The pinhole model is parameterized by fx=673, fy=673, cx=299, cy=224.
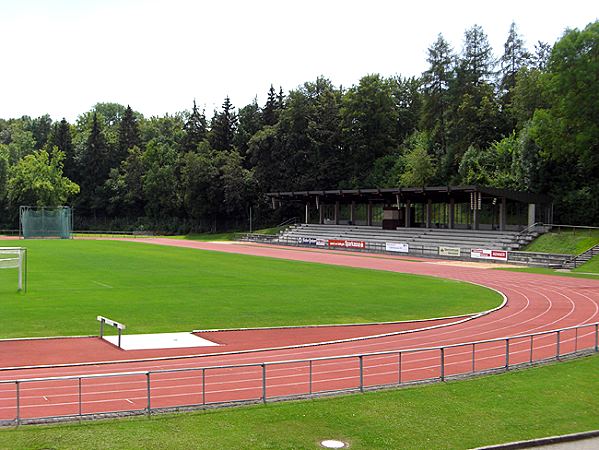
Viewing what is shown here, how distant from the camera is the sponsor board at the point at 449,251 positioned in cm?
6500

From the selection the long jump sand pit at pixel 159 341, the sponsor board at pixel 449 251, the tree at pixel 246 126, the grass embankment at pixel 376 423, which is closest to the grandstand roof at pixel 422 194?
the sponsor board at pixel 449 251

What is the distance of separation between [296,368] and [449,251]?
5022 cm

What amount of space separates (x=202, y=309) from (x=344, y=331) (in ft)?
25.1

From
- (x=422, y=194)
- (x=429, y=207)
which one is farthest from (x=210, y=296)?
(x=429, y=207)

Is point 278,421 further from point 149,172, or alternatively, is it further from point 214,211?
point 149,172

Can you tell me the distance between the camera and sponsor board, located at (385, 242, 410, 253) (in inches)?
2741

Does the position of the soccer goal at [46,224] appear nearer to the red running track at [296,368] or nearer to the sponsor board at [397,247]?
the sponsor board at [397,247]

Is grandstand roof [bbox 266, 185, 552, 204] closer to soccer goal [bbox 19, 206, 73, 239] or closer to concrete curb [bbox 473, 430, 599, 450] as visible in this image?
soccer goal [bbox 19, 206, 73, 239]

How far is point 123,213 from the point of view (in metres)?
131

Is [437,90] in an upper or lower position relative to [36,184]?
upper

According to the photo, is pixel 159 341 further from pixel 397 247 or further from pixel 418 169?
pixel 418 169

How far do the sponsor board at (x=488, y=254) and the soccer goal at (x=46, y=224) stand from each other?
62282 millimetres

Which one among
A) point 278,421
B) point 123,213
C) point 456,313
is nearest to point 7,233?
point 123,213

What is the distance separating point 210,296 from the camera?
34.5 m
